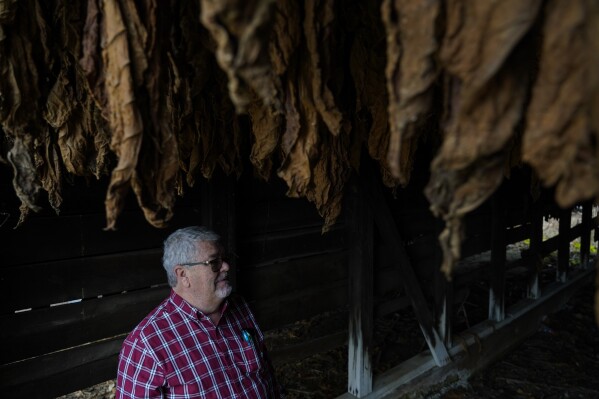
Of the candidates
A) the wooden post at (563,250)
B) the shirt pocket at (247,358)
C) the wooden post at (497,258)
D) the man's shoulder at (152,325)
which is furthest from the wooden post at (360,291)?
the wooden post at (563,250)

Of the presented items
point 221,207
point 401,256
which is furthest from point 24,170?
point 401,256

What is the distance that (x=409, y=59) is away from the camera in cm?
49

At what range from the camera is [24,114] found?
40.2 inches

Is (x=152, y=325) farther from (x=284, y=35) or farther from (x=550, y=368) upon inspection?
(x=550, y=368)

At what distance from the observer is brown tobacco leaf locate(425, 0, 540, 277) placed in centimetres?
45

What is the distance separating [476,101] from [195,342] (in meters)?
1.77

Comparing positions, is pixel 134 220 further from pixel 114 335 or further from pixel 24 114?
pixel 24 114

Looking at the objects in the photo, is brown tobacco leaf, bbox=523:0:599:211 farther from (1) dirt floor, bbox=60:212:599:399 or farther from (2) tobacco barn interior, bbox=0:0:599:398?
(1) dirt floor, bbox=60:212:599:399

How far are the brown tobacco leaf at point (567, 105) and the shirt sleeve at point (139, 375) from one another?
5.73 feet

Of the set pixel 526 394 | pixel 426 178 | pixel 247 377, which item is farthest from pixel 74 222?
pixel 526 394

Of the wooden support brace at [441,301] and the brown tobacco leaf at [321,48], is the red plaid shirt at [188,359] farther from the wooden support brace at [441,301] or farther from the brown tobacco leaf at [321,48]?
the wooden support brace at [441,301]

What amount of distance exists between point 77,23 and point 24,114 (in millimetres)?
243

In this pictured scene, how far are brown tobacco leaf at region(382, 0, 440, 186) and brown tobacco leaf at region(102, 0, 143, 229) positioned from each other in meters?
0.41

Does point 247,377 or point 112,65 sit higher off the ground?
point 112,65
